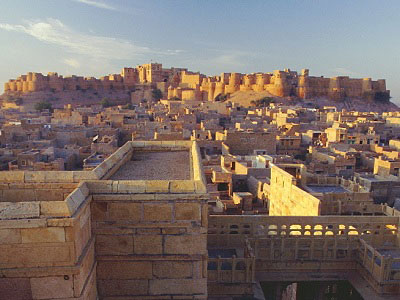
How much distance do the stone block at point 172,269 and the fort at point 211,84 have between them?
201ft

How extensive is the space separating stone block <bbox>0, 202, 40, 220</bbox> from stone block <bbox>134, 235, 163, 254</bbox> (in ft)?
3.11

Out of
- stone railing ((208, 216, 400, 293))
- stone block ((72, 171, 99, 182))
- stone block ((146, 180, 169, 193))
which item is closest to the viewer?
stone block ((146, 180, 169, 193))

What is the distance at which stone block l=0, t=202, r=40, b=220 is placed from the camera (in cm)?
284

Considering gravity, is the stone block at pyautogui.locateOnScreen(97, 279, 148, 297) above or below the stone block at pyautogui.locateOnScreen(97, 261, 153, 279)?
below

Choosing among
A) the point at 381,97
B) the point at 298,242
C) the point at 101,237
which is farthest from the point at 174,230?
the point at 381,97

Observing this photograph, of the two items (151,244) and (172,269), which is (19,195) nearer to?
(151,244)

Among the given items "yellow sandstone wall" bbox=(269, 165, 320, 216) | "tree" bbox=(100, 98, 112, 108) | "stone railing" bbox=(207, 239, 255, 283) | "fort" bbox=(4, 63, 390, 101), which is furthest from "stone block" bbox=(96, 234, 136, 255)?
"tree" bbox=(100, 98, 112, 108)

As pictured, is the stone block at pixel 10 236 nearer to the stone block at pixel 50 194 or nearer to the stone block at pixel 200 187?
the stone block at pixel 50 194

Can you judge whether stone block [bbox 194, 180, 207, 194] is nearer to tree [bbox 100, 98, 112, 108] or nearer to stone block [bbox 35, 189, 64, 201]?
stone block [bbox 35, 189, 64, 201]

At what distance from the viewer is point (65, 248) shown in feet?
9.41

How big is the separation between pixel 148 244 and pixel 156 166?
2116mm

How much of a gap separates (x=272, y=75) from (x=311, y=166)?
53.4 m

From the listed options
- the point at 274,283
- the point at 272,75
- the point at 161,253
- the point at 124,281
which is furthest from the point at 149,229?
the point at 272,75

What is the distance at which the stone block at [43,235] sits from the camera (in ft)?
9.34
